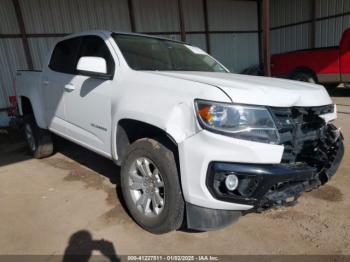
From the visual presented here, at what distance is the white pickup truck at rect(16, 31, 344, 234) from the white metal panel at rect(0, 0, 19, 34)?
713cm

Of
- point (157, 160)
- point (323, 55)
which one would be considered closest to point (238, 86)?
point (157, 160)

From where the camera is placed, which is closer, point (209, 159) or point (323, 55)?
point (209, 159)

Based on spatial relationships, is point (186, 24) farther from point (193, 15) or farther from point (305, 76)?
point (305, 76)

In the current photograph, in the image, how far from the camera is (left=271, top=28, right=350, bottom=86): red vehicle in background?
9.96 meters

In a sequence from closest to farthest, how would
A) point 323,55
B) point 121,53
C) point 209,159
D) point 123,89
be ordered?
→ point 209,159 < point 123,89 < point 121,53 < point 323,55

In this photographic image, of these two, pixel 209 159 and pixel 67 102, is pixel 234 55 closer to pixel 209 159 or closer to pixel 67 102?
pixel 67 102

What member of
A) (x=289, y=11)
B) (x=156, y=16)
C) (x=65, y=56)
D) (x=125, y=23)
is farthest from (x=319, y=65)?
(x=65, y=56)

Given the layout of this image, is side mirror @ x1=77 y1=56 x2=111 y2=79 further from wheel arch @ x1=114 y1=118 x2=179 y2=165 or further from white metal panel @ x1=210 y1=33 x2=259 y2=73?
white metal panel @ x1=210 y1=33 x2=259 y2=73

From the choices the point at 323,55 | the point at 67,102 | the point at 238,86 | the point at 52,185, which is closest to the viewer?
the point at 238,86

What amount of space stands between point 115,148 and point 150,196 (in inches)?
26.3

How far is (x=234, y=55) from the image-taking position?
53.3ft

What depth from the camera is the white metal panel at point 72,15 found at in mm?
9938

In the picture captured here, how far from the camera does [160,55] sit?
367cm

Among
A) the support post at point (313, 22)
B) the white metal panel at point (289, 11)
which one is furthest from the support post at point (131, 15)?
the white metal panel at point (289, 11)
